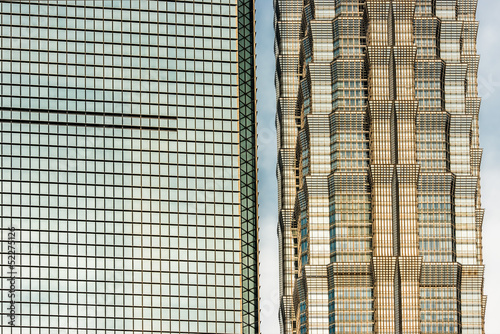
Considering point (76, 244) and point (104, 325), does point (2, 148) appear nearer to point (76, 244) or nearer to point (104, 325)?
point (76, 244)

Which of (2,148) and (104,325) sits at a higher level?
(2,148)

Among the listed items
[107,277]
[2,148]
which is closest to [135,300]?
[107,277]

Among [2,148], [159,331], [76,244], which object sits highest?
[2,148]

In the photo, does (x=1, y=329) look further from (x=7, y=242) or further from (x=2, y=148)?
(x=2, y=148)

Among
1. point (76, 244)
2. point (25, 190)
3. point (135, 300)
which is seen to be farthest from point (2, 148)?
point (135, 300)

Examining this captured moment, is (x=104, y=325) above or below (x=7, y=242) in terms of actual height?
below

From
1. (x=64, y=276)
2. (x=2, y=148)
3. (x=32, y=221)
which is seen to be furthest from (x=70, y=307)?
(x=2, y=148)

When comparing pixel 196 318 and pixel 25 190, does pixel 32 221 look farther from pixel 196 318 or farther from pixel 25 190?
pixel 196 318
